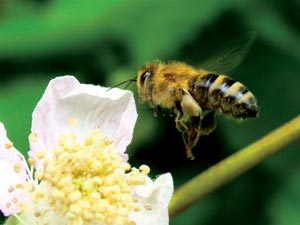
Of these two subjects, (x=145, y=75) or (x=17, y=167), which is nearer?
(x=17, y=167)

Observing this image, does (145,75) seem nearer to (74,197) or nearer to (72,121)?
(72,121)

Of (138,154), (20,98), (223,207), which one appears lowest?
(223,207)

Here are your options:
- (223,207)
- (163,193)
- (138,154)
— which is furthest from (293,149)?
(163,193)

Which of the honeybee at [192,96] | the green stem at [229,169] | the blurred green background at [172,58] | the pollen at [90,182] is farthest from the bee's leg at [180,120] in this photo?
the blurred green background at [172,58]

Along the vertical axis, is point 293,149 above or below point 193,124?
below

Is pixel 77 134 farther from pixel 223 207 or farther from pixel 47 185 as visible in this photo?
pixel 223 207

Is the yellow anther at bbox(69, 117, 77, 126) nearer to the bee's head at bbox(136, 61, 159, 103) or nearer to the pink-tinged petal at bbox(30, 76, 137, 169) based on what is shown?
the pink-tinged petal at bbox(30, 76, 137, 169)

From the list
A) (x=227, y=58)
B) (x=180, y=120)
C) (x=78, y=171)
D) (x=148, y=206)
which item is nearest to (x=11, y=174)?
(x=78, y=171)
